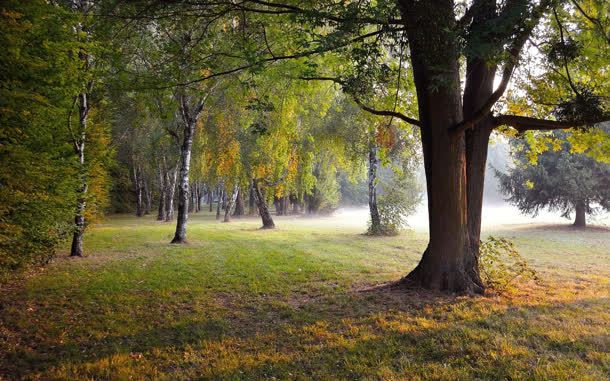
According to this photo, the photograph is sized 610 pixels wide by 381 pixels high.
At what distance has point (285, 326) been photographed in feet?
19.2

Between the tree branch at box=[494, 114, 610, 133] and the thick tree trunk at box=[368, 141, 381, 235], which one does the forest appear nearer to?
the tree branch at box=[494, 114, 610, 133]

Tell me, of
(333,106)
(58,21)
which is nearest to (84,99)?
(58,21)

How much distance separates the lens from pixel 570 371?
4.05m

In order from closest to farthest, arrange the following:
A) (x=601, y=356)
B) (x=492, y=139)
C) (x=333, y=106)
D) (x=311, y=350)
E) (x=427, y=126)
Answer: (x=601, y=356) < (x=311, y=350) < (x=427, y=126) < (x=492, y=139) < (x=333, y=106)

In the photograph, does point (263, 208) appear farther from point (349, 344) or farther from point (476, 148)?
point (349, 344)

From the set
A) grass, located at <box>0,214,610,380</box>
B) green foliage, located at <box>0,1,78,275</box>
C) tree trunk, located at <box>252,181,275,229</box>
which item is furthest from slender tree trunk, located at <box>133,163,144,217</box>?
green foliage, located at <box>0,1,78,275</box>

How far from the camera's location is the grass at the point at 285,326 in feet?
14.3

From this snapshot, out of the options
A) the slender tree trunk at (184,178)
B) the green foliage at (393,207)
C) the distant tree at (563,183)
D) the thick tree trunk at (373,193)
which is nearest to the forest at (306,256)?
the slender tree trunk at (184,178)

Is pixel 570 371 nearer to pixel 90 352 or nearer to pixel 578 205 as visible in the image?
pixel 90 352

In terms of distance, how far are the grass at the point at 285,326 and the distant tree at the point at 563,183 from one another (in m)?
16.0

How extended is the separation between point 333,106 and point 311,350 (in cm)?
1678

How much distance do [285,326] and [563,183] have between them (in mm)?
25077

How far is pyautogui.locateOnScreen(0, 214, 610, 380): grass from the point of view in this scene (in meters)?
4.34

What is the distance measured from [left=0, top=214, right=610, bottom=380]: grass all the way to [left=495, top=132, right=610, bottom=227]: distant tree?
52.6 ft
